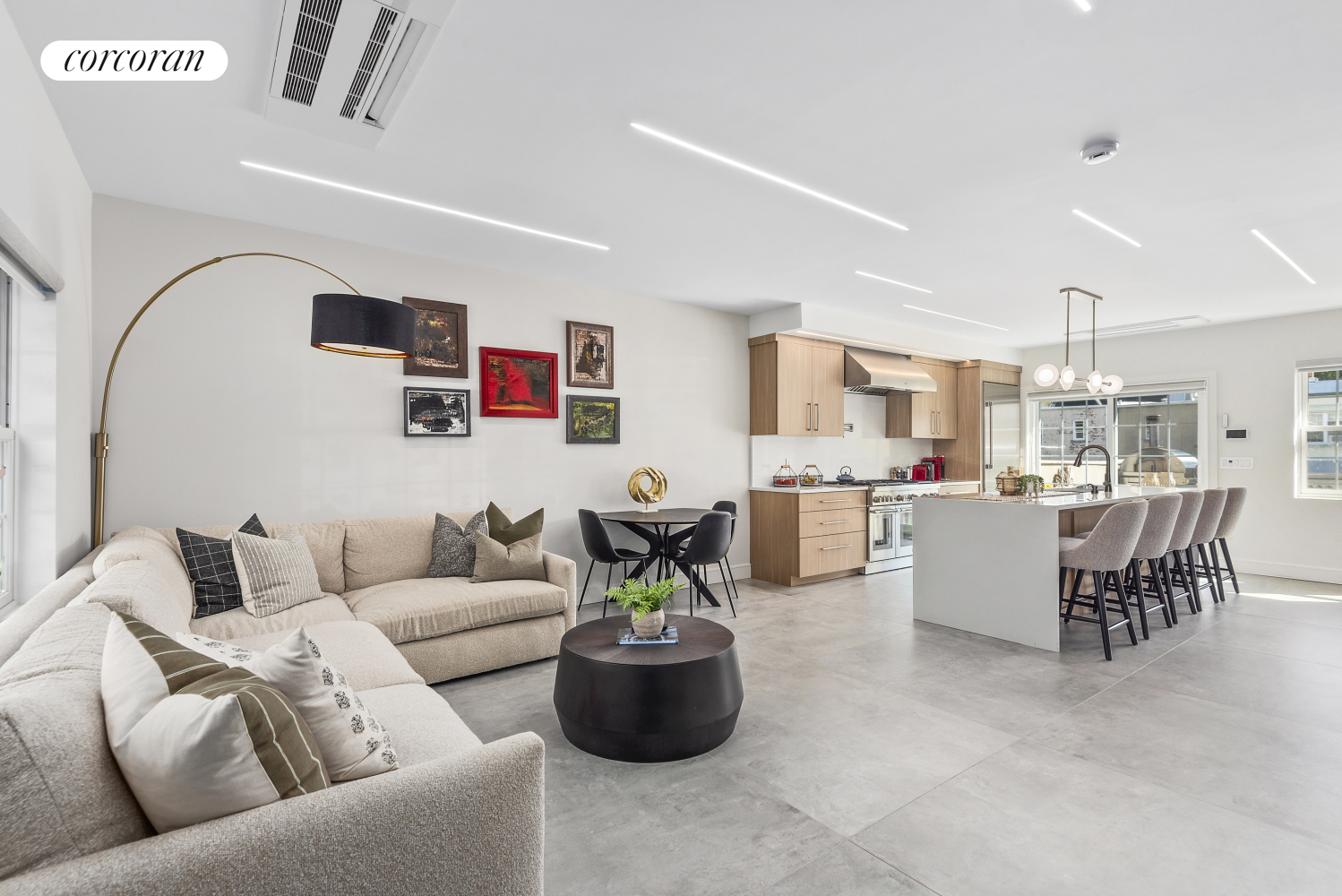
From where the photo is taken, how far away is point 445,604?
348 cm

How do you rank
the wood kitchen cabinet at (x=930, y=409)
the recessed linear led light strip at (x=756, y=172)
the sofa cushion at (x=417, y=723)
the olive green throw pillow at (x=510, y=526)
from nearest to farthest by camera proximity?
the sofa cushion at (x=417, y=723)
the recessed linear led light strip at (x=756, y=172)
the olive green throw pillow at (x=510, y=526)
the wood kitchen cabinet at (x=930, y=409)

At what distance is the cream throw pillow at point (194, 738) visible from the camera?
1032 millimetres

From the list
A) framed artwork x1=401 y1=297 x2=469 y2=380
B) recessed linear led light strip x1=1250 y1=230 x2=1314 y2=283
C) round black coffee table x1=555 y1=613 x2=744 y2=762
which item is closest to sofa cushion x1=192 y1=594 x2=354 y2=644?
round black coffee table x1=555 y1=613 x2=744 y2=762

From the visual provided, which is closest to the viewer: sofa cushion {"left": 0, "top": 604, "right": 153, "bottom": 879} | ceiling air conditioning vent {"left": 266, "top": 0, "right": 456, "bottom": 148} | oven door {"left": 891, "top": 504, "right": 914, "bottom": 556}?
sofa cushion {"left": 0, "top": 604, "right": 153, "bottom": 879}

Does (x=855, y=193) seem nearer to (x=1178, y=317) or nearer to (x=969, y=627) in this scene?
(x=969, y=627)

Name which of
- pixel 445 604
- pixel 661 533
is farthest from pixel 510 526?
pixel 661 533

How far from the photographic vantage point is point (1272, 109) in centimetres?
252

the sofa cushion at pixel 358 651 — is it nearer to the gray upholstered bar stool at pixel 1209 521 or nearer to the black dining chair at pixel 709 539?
the black dining chair at pixel 709 539

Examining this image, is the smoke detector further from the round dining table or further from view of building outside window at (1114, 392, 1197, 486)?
view of building outside window at (1114, 392, 1197, 486)

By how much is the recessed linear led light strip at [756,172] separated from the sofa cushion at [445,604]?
2.55m

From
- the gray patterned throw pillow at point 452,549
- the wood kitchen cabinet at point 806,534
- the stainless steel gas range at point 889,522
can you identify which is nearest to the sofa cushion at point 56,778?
the gray patterned throw pillow at point 452,549

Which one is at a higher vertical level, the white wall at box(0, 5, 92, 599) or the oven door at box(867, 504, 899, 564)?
the white wall at box(0, 5, 92, 599)

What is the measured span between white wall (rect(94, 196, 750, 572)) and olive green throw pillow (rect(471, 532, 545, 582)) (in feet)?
2.53

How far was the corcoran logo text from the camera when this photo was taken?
2.19 meters
